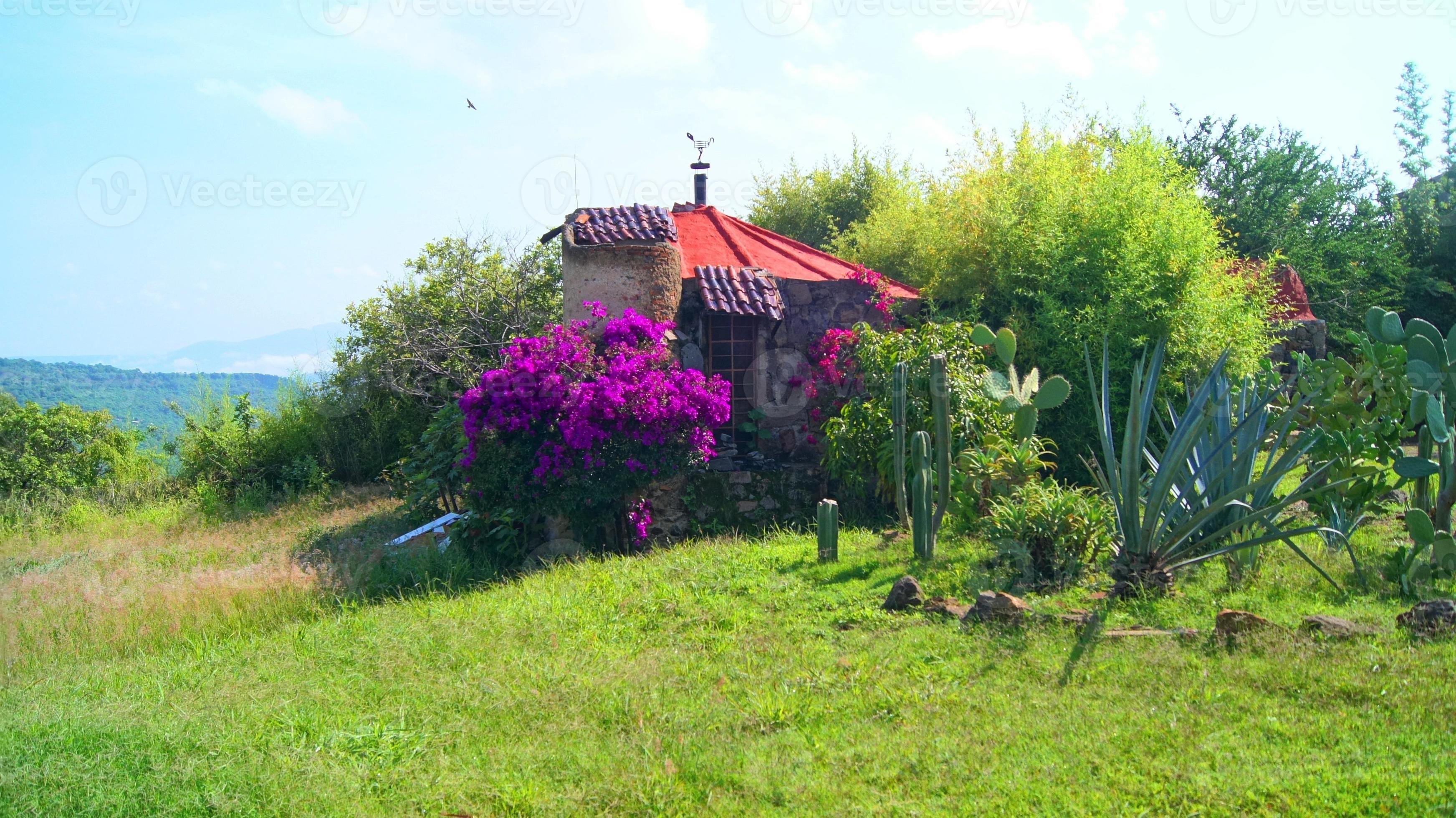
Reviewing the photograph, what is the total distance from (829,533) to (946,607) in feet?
5.79

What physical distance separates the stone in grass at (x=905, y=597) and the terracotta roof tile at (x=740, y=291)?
504 cm

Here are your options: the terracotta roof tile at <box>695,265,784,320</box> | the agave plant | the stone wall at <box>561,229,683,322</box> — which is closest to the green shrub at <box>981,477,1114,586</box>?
the agave plant

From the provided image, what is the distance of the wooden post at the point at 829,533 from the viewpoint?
24.5ft

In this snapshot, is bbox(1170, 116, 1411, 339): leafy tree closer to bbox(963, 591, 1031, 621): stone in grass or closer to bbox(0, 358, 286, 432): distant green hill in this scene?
bbox(963, 591, 1031, 621): stone in grass

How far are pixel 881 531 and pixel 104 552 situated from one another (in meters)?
9.60

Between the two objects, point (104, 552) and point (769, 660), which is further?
point (104, 552)

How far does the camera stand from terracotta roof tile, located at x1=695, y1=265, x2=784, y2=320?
10570 mm

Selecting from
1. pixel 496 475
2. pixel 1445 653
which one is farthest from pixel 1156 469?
pixel 496 475

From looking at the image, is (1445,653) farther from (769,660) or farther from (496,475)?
(496,475)

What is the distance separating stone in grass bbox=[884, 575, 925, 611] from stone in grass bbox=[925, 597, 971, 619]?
7 cm

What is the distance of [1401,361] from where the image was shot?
Result: 19.7 feet

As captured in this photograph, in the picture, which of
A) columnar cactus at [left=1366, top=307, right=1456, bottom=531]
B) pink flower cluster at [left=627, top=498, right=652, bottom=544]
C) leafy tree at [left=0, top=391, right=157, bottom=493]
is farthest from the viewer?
leafy tree at [left=0, top=391, right=157, bottom=493]

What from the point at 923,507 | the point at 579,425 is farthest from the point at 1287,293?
the point at 579,425

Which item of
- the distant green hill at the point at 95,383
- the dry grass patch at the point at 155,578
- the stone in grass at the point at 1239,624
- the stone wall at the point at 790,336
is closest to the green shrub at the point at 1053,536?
the stone in grass at the point at 1239,624
